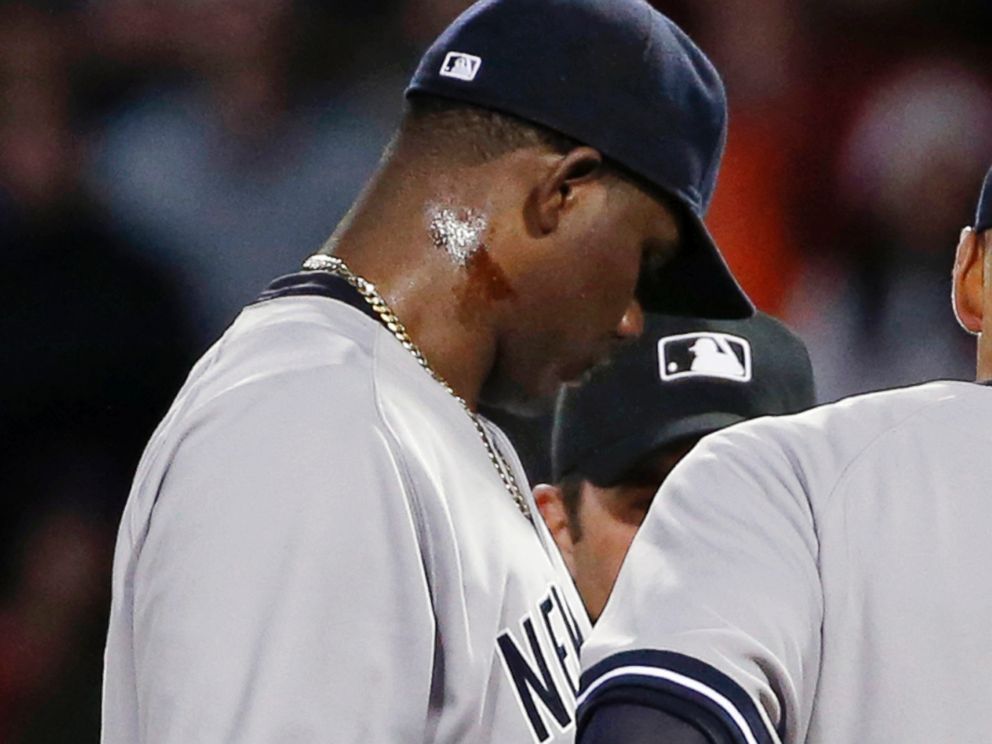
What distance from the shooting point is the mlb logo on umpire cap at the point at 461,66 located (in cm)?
160

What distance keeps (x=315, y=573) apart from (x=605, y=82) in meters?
0.62

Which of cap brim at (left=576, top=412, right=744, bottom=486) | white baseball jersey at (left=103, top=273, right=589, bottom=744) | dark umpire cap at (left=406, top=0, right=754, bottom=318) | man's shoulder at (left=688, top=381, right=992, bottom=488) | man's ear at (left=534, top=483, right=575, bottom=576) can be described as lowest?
man's ear at (left=534, top=483, right=575, bottom=576)

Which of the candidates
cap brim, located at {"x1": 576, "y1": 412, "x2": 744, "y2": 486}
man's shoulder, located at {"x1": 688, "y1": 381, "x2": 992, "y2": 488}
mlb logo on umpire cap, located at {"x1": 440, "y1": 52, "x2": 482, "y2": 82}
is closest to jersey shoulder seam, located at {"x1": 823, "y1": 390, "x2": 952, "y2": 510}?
man's shoulder, located at {"x1": 688, "y1": 381, "x2": 992, "y2": 488}

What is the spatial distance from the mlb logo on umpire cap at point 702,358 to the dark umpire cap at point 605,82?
0.57m

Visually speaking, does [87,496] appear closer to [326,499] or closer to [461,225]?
[461,225]

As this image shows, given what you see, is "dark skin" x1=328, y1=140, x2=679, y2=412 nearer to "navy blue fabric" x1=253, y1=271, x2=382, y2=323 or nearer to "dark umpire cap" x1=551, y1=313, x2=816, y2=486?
"navy blue fabric" x1=253, y1=271, x2=382, y2=323

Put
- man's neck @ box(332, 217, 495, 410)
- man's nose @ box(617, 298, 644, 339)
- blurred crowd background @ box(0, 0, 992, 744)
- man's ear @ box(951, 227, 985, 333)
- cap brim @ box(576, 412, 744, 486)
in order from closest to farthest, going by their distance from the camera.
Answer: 1. man's ear @ box(951, 227, 985, 333)
2. man's neck @ box(332, 217, 495, 410)
3. man's nose @ box(617, 298, 644, 339)
4. cap brim @ box(576, 412, 744, 486)
5. blurred crowd background @ box(0, 0, 992, 744)

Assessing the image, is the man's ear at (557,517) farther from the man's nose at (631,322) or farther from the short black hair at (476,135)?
the short black hair at (476,135)

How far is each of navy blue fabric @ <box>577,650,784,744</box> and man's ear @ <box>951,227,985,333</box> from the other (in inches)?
18.9

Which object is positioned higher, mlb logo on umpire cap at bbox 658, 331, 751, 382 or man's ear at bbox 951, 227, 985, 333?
man's ear at bbox 951, 227, 985, 333

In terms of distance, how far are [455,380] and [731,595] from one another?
1.75ft

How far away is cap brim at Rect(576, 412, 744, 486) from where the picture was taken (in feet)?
7.38

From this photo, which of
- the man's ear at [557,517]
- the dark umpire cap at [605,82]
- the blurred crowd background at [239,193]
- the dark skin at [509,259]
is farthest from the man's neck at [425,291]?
the blurred crowd background at [239,193]

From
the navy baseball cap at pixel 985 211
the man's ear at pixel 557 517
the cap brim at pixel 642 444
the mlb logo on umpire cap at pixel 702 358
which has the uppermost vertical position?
the navy baseball cap at pixel 985 211
